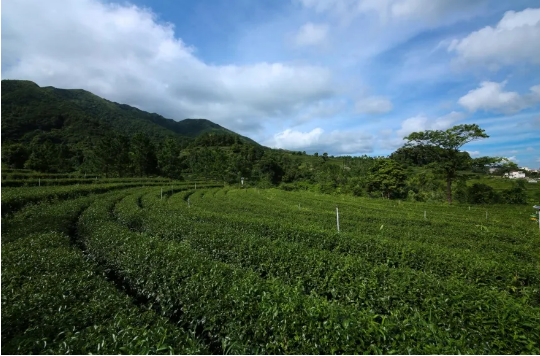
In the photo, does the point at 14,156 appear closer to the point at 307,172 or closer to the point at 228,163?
the point at 228,163

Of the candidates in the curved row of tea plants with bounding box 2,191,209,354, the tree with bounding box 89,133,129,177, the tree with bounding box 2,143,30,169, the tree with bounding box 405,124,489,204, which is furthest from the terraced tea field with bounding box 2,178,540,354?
the tree with bounding box 2,143,30,169

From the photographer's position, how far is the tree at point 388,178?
42.0m

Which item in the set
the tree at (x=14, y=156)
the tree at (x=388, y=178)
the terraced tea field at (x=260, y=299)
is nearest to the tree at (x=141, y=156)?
the tree at (x=14, y=156)

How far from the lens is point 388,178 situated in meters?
42.3

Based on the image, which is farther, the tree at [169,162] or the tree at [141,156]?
the tree at [169,162]

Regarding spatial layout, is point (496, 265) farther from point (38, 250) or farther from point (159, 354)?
point (38, 250)

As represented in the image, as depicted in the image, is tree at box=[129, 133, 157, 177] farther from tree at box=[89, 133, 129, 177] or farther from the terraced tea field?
the terraced tea field

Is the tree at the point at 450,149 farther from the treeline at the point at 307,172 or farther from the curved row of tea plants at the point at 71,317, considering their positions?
the curved row of tea plants at the point at 71,317

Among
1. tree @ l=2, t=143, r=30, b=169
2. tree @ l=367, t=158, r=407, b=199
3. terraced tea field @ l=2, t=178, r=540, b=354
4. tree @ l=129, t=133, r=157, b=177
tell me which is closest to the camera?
terraced tea field @ l=2, t=178, r=540, b=354

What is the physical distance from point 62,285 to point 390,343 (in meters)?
5.75

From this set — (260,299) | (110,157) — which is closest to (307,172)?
(110,157)

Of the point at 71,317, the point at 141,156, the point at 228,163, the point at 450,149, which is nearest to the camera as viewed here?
the point at 71,317

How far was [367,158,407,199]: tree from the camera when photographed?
42.0 meters

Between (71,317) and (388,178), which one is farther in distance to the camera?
(388,178)
